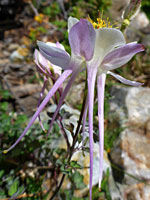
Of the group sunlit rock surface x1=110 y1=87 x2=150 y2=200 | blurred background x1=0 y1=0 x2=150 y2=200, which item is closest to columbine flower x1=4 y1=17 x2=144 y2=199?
blurred background x1=0 y1=0 x2=150 y2=200

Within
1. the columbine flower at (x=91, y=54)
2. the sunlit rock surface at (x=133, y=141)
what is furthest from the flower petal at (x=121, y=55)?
the sunlit rock surface at (x=133, y=141)

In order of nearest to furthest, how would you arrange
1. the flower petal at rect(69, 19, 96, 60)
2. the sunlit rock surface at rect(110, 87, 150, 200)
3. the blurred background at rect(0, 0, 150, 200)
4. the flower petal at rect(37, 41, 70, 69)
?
the flower petal at rect(69, 19, 96, 60), the flower petal at rect(37, 41, 70, 69), the blurred background at rect(0, 0, 150, 200), the sunlit rock surface at rect(110, 87, 150, 200)

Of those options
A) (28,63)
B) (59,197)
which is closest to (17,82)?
(28,63)

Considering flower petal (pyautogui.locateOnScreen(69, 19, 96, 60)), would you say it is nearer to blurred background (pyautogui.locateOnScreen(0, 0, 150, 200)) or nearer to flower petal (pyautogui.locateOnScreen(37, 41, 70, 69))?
flower petal (pyautogui.locateOnScreen(37, 41, 70, 69))

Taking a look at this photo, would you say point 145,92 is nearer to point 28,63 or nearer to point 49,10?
point 28,63

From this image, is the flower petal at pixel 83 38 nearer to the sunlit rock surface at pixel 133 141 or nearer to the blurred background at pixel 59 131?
the blurred background at pixel 59 131

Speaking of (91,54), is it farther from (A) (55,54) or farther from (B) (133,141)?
(B) (133,141)
